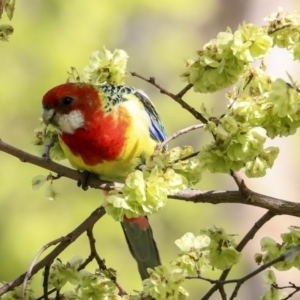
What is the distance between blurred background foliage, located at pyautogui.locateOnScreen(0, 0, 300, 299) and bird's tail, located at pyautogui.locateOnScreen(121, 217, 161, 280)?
1.42 metres

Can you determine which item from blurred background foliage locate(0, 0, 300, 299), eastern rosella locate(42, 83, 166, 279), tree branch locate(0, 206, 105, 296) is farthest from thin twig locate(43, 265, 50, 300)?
blurred background foliage locate(0, 0, 300, 299)

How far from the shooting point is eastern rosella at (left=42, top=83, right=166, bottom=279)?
4.69 feet

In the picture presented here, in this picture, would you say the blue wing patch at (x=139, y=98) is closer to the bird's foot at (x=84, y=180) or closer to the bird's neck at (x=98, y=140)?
the bird's neck at (x=98, y=140)

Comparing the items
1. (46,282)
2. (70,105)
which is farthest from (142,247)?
(46,282)

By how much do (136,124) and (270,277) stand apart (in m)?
0.51

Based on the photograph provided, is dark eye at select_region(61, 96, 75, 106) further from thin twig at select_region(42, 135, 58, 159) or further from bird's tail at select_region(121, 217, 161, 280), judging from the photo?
bird's tail at select_region(121, 217, 161, 280)

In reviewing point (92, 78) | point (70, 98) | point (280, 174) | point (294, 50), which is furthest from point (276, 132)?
point (280, 174)

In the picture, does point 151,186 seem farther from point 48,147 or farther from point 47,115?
point 47,115

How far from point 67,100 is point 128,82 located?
2.21 m

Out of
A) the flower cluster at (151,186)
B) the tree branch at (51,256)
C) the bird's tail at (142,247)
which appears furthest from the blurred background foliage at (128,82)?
the flower cluster at (151,186)

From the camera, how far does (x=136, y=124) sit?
149 centimetres

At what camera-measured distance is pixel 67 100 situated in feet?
4.72

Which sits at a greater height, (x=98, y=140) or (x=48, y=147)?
(x=98, y=140)

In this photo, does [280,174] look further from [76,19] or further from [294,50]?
[294,50]
